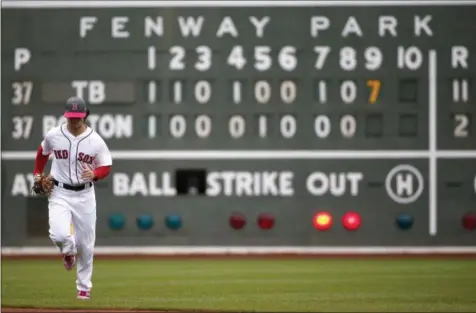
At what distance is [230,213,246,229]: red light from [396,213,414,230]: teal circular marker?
161cm

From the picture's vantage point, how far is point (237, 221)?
15.2 m

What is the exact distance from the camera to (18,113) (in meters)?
15.3

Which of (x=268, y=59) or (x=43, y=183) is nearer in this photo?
(x=43, y=183)

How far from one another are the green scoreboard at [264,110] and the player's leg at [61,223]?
4758 millimetres

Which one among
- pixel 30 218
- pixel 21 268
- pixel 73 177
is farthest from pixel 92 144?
pixel 30 218

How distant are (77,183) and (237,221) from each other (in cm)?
492

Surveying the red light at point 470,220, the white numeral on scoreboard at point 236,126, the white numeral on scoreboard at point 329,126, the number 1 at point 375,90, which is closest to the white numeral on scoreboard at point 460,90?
the number 1 at point 375,90

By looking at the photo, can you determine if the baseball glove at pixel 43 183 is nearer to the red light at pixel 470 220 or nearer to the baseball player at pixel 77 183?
the baseball player at pixel 77 183

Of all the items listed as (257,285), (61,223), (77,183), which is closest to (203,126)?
(257,285)

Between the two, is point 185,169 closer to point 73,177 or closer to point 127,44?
point 127,44

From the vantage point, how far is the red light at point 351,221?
597 inches

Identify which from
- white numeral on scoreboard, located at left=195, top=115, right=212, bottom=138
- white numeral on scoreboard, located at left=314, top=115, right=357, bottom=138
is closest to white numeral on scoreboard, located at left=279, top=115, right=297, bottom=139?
white numeral on scoreboard, located at left=314, top=115, right=357, bottom=138

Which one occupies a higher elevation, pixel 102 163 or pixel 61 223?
pixel 102 163

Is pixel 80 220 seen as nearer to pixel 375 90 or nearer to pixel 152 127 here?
pixel 152 127
